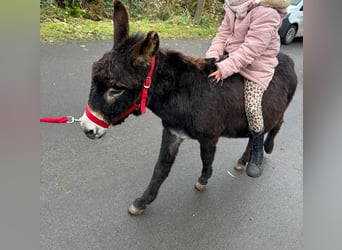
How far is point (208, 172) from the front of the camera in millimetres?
2799

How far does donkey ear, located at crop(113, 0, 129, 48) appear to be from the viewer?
2.06 meters

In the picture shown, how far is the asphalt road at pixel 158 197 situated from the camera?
240 cm

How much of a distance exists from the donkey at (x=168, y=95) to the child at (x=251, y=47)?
7 centimetres

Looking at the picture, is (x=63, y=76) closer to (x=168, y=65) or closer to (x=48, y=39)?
(x=48, y=39)

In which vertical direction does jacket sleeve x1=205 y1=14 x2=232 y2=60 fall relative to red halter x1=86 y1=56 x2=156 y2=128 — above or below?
above

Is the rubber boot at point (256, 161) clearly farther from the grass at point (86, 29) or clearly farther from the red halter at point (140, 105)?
the grass at point (86, 29)

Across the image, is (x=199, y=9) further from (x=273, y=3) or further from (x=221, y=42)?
(x=273, y=3)

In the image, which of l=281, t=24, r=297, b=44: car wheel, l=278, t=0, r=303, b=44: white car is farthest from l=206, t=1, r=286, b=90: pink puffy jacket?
l=281, t=24, r=297, b=44: car wheel

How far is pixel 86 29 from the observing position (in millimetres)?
6648

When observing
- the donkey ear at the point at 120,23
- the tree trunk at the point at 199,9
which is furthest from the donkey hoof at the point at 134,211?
the tree trunk at the point at 199,9

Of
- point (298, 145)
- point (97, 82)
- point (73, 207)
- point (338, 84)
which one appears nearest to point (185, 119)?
point (97, 82)

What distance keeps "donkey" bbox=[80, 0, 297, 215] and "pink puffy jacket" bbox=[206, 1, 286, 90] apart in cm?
11

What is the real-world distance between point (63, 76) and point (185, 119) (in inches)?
117

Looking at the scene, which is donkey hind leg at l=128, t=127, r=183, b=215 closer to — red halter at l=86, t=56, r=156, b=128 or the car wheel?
red halter at l=86, t=56, r=156, b=128
